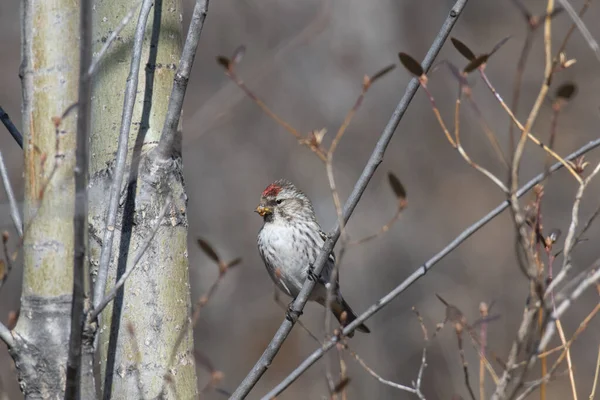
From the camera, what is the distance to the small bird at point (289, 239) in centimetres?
443

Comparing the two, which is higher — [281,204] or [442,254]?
[281,204]

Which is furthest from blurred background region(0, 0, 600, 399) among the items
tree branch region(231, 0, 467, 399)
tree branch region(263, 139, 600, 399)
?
tree branch region(263, 139, 600, 399)

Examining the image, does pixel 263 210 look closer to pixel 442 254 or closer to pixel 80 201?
pixel 442 254

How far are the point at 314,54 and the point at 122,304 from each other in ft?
29.8

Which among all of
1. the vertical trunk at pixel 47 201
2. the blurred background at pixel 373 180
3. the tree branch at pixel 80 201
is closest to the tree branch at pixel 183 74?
the vertical trunk at pixel 47 201

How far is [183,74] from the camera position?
7.13 feet

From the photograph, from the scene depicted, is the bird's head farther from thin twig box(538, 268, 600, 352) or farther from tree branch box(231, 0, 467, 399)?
thin twig box(538, 268, 600, 352)

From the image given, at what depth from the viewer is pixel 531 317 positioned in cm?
157

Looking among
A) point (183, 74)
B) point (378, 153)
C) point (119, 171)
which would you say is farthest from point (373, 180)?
point (119, 171)

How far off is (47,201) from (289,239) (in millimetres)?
2570

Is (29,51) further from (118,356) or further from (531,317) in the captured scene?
(531,317)

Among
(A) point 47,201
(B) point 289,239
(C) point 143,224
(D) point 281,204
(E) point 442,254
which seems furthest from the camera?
(D) point 281,204

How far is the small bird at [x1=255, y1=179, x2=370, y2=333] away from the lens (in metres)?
4.43

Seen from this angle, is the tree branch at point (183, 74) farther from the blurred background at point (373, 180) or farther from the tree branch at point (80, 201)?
the blurred background at point (373, 180)
